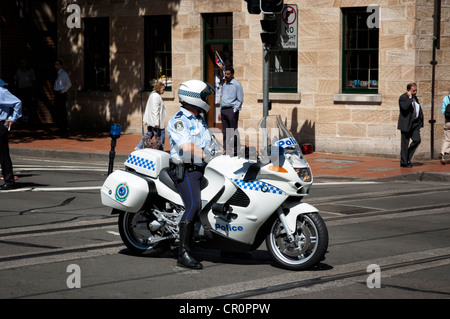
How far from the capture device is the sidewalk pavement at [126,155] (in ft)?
53.6

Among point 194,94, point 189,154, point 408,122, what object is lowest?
point 408,122

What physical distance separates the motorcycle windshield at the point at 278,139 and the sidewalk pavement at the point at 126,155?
8.13m

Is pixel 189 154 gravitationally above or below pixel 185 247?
above

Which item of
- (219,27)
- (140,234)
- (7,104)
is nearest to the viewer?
(140,234)

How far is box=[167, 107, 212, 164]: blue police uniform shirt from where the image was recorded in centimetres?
795

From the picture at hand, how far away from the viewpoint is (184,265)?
7965mm

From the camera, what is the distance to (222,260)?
843 cm

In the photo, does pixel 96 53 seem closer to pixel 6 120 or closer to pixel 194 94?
pixel 6 120

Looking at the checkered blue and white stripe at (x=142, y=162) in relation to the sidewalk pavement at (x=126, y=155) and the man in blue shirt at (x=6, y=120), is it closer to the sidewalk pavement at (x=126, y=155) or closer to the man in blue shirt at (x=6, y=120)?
the man in blue shirt at (x=6, y=120)

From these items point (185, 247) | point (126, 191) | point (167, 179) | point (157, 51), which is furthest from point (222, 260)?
point (157, 51)

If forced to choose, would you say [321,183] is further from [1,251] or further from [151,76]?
[151,76]

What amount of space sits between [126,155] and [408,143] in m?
Result: 5.95

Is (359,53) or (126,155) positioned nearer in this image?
(126,155)

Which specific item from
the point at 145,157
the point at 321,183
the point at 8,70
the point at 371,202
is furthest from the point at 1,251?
the point at 8,70
